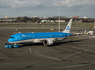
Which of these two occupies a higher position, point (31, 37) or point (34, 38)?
point (31, 37)

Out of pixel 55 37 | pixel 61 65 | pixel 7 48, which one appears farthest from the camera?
pixel 55 37

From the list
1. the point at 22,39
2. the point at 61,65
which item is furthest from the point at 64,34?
the point at 61,65

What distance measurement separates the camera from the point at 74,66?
23.7 metres

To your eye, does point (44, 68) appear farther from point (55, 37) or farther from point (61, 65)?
point (55, 37)

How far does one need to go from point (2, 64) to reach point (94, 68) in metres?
15.8

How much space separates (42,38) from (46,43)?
1.98 metres

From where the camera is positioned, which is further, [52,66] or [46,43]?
[46,43]

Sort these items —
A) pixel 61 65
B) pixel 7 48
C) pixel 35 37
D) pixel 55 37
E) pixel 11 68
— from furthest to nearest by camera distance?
pixel 55 37
pixel 35 37
pixel 7 48
pixel 61 65
pixel 11 68

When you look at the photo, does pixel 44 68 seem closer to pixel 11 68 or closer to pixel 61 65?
pixel 61 65

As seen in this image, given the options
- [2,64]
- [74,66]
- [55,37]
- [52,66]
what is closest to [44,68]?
[52,66]

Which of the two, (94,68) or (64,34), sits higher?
(64,34)

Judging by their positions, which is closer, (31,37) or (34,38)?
(31,37)

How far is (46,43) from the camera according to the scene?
4291cm

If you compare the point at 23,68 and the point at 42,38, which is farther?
the point at 42,38
